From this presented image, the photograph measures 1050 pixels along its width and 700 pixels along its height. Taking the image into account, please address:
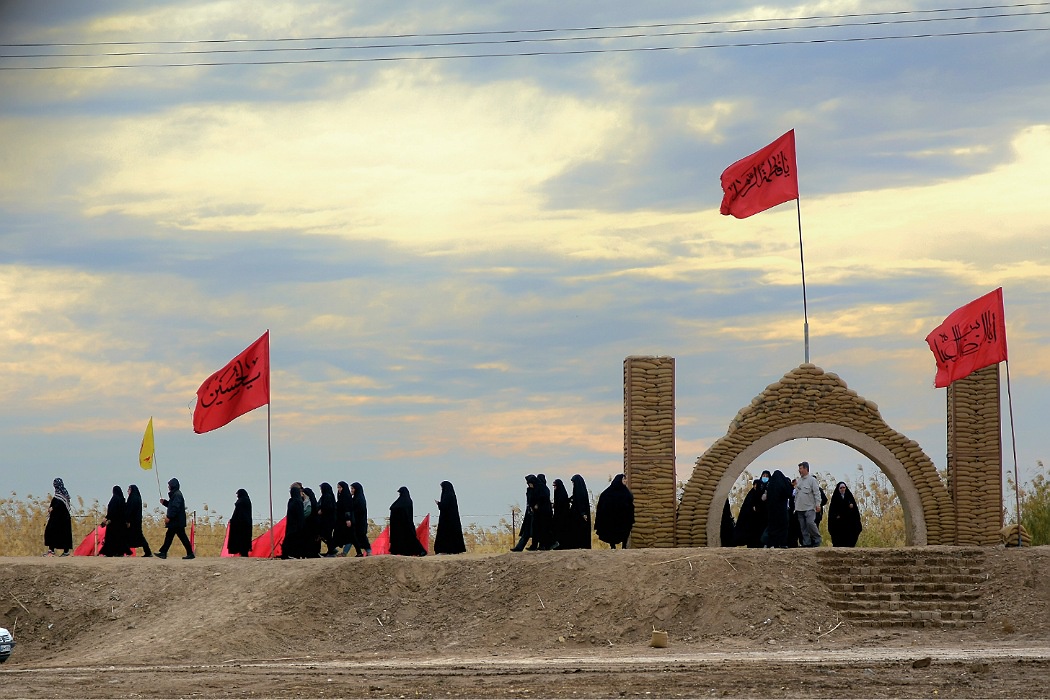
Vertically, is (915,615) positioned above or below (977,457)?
below

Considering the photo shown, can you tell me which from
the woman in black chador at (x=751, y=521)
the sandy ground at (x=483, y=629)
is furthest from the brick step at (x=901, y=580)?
the woman in black chador at (x=751, y=521)

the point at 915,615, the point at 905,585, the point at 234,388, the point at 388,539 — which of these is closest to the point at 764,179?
the point at 905,585

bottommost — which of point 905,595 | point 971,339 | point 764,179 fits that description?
point 905,595

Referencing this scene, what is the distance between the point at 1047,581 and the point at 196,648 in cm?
1179

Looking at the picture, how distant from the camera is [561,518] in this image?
2184 centimetres

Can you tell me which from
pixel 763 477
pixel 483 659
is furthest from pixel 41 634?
pixel 763 477

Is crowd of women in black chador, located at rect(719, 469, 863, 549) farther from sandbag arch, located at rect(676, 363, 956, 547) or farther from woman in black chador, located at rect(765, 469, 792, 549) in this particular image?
sandbag arch, located at rect(676, 363, 956, 547)

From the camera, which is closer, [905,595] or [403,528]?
[905,595]

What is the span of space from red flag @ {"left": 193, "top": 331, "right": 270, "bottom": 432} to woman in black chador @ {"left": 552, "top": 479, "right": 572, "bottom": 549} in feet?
17.5

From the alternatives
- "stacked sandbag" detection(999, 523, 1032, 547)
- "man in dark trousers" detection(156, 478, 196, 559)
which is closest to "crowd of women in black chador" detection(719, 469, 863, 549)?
"stacked sandbag" detection(999, 523, 1032, 547)

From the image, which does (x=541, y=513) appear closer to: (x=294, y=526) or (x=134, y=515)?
(x=294, y=526)

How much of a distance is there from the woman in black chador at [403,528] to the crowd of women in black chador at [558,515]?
2.08 m

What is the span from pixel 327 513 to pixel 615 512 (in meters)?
4.85

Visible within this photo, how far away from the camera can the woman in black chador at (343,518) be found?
22422 mm
